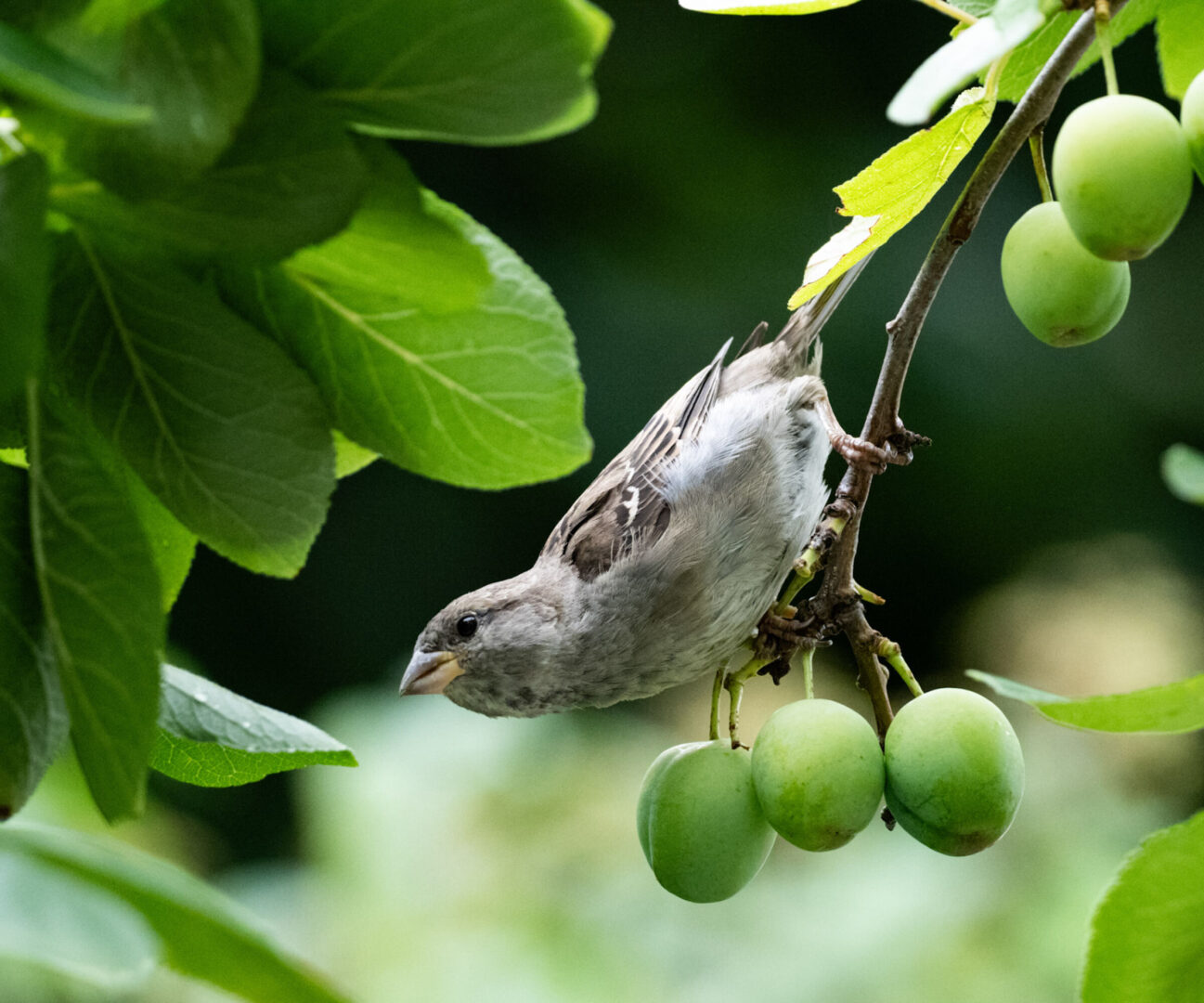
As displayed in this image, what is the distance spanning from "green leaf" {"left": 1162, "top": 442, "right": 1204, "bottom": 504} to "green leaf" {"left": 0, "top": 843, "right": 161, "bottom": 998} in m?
0.34

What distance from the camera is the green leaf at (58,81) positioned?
0.27 meters

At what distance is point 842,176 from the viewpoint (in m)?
3.72

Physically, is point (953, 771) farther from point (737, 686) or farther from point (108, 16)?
point (108, 16)

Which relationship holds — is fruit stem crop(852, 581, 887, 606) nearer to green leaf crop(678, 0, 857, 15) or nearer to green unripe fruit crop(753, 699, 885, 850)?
green unripe fruit crop(753, 699, 885, 850)

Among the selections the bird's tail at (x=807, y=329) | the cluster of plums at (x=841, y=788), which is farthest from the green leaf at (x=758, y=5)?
the bird's tail at (x=807, y=329)

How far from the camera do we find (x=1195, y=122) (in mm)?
513

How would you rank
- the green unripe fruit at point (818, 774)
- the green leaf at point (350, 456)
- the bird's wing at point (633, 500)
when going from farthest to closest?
the bird's wing at point (633, 500) → the green unripe fruit at point (818, 774) → the green leaf at point (350, 456)

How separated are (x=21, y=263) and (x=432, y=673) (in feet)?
3.51

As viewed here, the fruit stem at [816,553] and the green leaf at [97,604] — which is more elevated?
the green leaf at [97,604]

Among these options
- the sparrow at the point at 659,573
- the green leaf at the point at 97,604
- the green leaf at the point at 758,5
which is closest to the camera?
the green leaf at the point at 97,604

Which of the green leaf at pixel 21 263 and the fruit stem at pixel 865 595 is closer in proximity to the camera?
the green leaf at pixel 21 263

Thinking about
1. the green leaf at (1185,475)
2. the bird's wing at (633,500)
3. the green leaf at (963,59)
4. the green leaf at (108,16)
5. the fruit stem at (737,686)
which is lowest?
the bird's wing at (633,500)

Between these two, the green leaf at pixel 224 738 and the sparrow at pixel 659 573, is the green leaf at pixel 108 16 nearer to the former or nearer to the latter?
the green leaf at pixel 224 738

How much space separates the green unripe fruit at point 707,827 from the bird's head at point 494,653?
528mm
